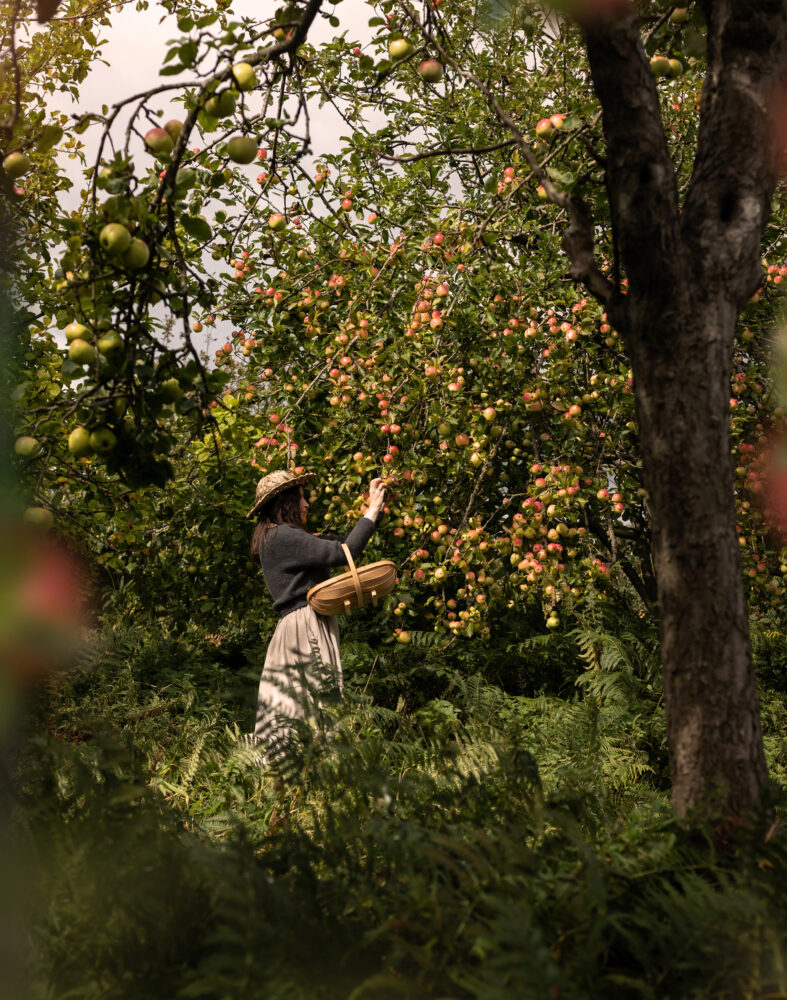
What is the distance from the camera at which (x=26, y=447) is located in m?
1.92

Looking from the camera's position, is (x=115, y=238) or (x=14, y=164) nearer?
(x=115, y=238)

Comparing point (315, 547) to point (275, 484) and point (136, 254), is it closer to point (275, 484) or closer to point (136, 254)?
point (275, 484)

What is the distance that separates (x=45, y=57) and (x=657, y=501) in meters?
4.86

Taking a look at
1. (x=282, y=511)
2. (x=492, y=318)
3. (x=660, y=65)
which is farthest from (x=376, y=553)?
(x=660, y=65)

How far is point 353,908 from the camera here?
1.55m

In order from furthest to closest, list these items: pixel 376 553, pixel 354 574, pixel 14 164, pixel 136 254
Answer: pixel 376 553
pixel 354 574
pixel 14 164
pixel 136 254

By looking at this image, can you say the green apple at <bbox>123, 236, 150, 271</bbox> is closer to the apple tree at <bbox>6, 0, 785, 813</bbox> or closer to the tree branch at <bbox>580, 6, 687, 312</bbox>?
the apple tree at <bbox>6, 0, 785, 813</bbox>

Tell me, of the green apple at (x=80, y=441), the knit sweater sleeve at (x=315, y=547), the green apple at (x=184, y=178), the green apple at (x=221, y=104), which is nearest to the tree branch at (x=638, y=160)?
the green apple at (x=221, y=104)

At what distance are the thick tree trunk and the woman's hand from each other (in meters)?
2.16

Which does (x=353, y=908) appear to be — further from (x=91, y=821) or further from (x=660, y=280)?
(x=660, y=280)

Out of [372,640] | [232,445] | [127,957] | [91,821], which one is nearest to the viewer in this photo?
[127,957]

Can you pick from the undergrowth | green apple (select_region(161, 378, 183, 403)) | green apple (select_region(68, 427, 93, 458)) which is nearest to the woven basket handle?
the undergrowth

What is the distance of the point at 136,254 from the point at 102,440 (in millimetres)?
445

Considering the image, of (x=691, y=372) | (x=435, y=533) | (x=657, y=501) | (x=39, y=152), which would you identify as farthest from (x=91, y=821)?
(x=39, y=152)
